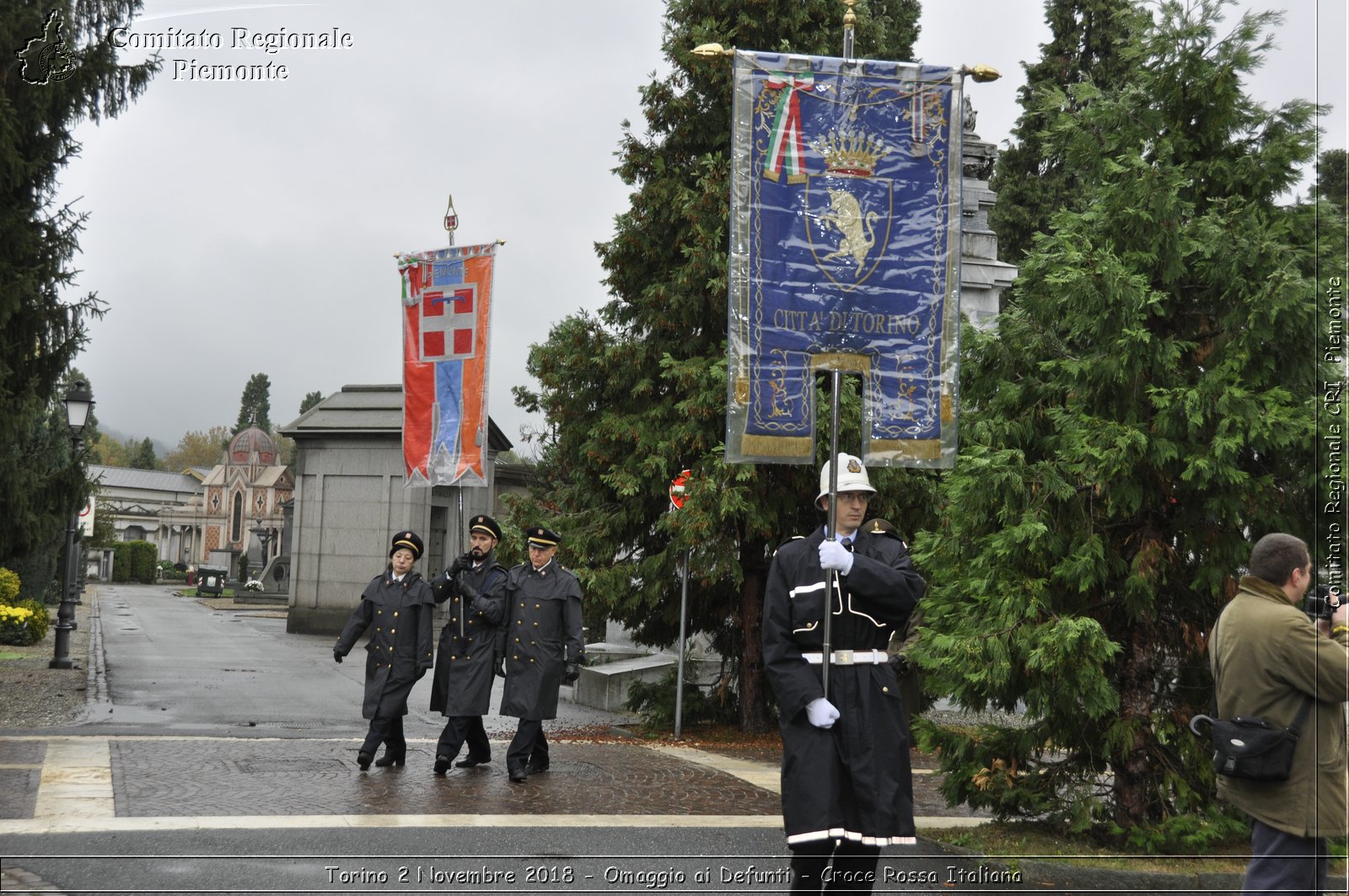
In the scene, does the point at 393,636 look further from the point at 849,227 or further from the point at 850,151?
the point at 850,151

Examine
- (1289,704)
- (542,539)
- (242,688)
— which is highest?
(542,539)

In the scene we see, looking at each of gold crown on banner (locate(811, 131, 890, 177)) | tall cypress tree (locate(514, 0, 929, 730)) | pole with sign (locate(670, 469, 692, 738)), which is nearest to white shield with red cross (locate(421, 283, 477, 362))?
tall cypress tree (locate(514, 0, 929, 730))

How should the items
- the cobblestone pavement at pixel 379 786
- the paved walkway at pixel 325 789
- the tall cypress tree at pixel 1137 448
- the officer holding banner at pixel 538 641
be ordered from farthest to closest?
1. the officer holding banner at pixel 538 641
2. the cobblestone pavement at pixel 379 786
3. the paved walkway at pixel 325 789
4. the tall cypress tree at pixel 1137 448

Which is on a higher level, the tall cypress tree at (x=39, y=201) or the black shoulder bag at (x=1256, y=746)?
the tall cypress tree at (x=39, y=201)

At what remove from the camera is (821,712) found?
5.56 meters

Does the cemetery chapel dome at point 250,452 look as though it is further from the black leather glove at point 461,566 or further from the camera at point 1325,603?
the camera at point 1325,603

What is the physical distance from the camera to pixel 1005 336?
28.5ft

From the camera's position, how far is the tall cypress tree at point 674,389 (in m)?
13.7

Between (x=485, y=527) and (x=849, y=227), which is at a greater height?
(x=849, y=227)

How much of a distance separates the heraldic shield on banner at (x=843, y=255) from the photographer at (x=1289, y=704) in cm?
236

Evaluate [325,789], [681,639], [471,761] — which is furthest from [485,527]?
[681,639]

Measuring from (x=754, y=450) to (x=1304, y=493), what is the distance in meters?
3.34

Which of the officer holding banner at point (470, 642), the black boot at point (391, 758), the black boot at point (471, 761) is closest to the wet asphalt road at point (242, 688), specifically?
the black boot at point (471, 761)

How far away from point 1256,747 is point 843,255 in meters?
3.44
